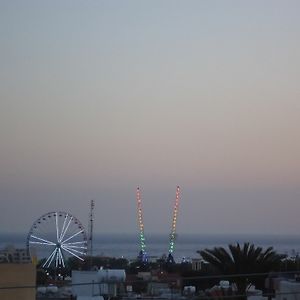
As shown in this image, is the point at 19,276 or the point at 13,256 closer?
the point at 19,276

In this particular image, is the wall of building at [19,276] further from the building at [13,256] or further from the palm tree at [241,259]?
the palm tree at [241,259]

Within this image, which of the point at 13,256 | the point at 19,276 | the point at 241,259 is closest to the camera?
the point at 19,276

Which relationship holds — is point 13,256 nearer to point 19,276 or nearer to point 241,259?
point 19,276

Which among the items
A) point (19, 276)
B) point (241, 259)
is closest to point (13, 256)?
point (19, 276)

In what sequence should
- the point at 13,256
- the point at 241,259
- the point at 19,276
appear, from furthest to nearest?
the point at 241,259 < the point at 13,256 < the point at 19,276

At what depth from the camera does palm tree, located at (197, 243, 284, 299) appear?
78.4 ft

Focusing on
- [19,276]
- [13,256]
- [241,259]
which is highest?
[241,259]

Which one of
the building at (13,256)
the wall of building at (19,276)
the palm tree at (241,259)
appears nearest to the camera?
the wall of building at (19,276)

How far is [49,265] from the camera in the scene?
4722cm

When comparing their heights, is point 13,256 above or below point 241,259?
below

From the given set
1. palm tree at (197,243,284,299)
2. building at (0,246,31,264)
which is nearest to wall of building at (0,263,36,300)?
building at (0,246,31,264)

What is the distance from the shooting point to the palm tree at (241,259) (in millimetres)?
23891

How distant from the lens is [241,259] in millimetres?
23938

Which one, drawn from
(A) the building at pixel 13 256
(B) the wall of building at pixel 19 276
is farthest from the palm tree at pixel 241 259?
(B) the wall of building at pixel 19 276
